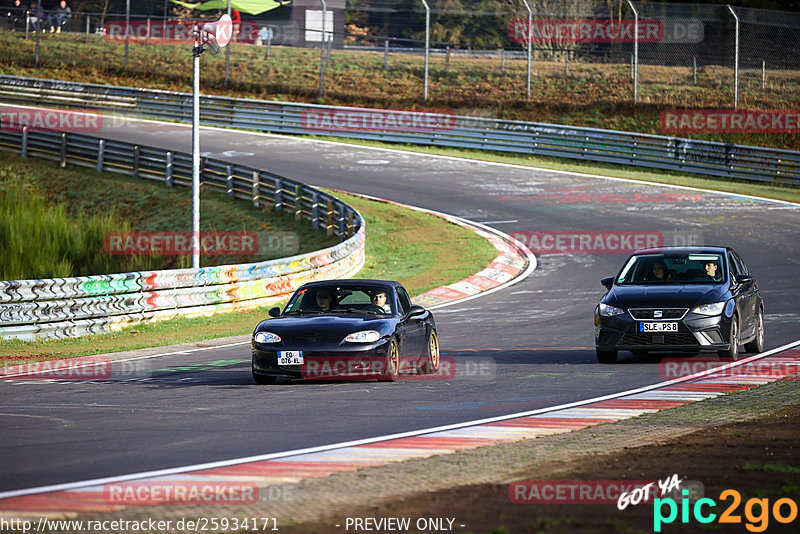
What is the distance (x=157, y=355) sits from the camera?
15.9 m

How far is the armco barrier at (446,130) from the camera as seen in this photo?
38.4 m

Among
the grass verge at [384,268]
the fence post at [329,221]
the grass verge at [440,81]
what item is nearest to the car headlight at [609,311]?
the grass verge at [384,268]

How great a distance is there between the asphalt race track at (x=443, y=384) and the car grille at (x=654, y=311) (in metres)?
0.68

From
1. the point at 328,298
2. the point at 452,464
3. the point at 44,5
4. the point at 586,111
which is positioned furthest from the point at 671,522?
the point at 44,5

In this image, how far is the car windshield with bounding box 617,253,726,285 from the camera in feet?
48.8

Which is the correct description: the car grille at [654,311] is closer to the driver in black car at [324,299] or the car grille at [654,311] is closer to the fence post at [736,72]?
the driver in black car at [324,299]

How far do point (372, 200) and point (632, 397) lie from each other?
23.5 m

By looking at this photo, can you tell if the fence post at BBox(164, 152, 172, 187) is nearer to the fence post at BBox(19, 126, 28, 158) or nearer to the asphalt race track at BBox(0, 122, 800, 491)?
the fence post at BBox(19, 126, 28, 158)

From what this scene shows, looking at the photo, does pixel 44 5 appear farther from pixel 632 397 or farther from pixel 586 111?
pixel 632 397

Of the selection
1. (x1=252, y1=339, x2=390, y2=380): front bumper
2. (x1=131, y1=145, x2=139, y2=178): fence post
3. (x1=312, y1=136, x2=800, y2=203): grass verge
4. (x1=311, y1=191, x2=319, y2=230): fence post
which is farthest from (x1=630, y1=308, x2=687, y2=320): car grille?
(x1=131, y1=145, x2=139, y2=178): fence post

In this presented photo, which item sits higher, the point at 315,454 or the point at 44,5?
the point at 44,5

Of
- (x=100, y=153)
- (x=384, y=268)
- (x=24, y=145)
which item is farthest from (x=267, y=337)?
(x=24, y=145)

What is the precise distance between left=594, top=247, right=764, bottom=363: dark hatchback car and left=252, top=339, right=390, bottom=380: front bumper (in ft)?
11.1

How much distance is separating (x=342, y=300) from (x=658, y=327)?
4.15 m
